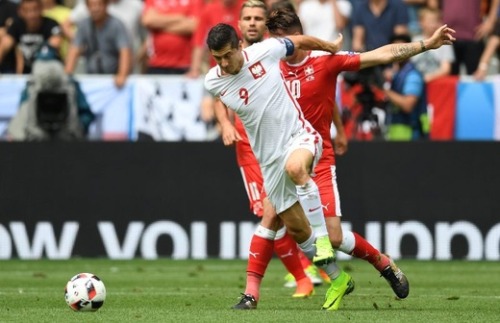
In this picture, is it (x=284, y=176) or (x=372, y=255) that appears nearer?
(x=284, y=176)

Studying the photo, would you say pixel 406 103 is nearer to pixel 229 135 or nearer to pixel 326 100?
pixel 326 100

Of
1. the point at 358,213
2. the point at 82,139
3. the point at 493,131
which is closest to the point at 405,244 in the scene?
the point at 358,213

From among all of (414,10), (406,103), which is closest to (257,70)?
(406,103)

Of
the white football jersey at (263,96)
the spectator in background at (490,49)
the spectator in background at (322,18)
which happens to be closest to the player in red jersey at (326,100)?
the white football jersey at (263,96)

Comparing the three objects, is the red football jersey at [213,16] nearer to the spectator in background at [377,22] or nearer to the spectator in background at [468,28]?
the spectator in background at [377,22]

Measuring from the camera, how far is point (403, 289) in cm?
1096

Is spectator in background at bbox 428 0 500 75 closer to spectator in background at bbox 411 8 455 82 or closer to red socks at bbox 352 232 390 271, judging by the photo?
spectator in background at bbox 411 8 455 82

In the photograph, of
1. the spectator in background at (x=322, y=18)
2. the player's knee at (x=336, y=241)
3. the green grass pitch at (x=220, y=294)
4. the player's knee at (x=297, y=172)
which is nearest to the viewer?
the green grass pitch at (x=220, y=294)

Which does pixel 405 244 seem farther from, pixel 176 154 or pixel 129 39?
pixel 129 39

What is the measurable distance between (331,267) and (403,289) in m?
0.83

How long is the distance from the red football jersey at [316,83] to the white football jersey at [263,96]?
0.82 m

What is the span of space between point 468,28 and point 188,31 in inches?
157

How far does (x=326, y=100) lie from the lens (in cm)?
1142

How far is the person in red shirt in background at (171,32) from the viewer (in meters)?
19.3
